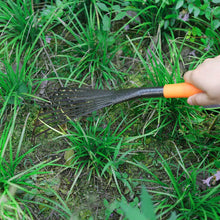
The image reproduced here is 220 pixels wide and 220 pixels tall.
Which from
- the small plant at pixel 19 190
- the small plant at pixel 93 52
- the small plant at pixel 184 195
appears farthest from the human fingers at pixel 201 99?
the small plant at pixel 19 190

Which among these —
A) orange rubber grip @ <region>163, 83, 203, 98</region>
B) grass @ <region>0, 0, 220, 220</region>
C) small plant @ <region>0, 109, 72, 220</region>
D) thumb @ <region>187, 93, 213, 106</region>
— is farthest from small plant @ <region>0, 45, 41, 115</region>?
thumb @ <region>187, 93, 213, 106</region>

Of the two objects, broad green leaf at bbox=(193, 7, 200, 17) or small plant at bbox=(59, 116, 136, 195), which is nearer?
small plant at bbox=(59, 116, 136, 195)

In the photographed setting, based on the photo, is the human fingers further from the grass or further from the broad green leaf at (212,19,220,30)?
the broad green leaf at (212,19,220,30)

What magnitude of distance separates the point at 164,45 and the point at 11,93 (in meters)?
1.36

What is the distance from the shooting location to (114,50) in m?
2.27

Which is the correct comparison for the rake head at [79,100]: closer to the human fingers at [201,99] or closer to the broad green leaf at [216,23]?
the human fingers at [201,99]

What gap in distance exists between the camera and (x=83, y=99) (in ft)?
6.56

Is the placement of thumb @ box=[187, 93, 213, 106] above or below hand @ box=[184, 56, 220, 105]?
below

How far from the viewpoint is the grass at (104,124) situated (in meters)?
1.80

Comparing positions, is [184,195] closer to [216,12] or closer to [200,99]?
[200,99]

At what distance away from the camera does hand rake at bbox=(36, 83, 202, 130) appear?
185cm

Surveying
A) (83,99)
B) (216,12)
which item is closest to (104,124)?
(83,99)

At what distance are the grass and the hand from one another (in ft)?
1.32

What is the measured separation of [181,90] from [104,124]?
2.25 feet
